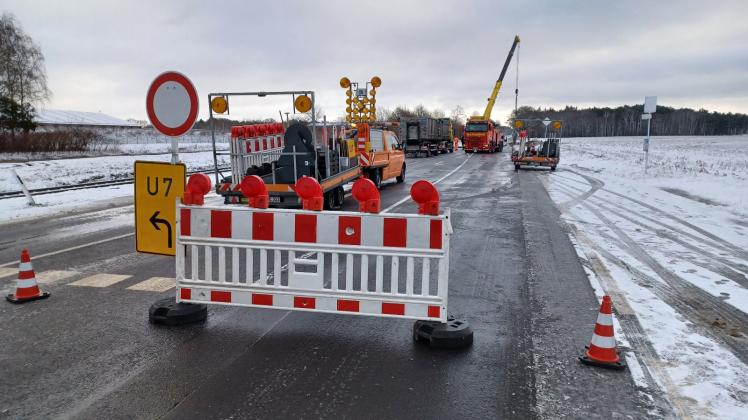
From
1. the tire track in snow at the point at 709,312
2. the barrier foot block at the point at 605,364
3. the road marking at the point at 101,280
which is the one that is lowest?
the road marking at the point at 101,280

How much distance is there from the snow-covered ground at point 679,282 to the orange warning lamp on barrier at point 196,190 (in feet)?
12.9

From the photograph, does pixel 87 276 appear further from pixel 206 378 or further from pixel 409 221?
pixel 409 221

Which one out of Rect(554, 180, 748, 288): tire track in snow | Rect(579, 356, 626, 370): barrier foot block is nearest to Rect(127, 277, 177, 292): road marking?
Rect(579, 356, 626, 370): barrier foot block

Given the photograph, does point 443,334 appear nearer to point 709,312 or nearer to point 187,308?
point 187,308

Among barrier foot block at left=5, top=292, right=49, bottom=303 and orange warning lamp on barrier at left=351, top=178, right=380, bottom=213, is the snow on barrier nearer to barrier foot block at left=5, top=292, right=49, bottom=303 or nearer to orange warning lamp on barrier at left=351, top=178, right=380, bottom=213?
orange warning lamp on barrier at left=351, top=178, right=380, bottom=213

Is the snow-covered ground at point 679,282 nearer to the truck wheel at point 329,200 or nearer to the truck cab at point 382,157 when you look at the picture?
the truck wheel at point 329,200

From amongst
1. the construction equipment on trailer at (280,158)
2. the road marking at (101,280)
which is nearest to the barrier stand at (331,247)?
the road marking at (101,280)

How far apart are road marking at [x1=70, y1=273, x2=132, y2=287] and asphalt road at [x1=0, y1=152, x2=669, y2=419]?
100 mm

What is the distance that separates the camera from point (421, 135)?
139 ft

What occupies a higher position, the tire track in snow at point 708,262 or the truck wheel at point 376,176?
the truck wheel at point 376,176

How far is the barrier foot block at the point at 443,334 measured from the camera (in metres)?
4.29

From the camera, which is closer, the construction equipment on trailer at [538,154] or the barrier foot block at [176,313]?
the barrier foot block at [176,313]

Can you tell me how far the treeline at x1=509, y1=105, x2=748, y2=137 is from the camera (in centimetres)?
14275

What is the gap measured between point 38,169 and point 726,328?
1014 inches
